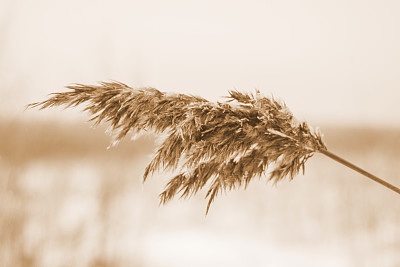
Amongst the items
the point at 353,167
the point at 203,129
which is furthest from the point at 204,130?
the point at 353,167

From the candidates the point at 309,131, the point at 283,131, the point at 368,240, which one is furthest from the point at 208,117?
the point at 368,240

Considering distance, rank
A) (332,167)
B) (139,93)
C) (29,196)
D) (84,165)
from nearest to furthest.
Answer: (139,93)
(29,196)
(84,165)
(332,167)

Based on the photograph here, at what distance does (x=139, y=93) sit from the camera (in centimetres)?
142

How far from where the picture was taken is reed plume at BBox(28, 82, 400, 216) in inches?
56.0

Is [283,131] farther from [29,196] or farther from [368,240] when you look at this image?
[368,240]

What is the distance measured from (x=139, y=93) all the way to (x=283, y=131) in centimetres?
57

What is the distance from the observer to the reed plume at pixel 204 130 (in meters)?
1.42

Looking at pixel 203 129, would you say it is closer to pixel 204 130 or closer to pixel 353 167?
pixel 204 130

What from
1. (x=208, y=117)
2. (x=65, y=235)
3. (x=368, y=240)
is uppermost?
(x=208, y=117)

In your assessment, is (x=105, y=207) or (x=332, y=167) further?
(x=332, y=167)

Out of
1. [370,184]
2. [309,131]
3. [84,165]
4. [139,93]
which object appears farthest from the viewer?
[370,184]

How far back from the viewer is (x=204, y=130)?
147 cm

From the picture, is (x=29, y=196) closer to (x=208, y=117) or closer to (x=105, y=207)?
(x=105, y=207)

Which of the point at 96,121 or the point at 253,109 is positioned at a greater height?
the point at 253,109
